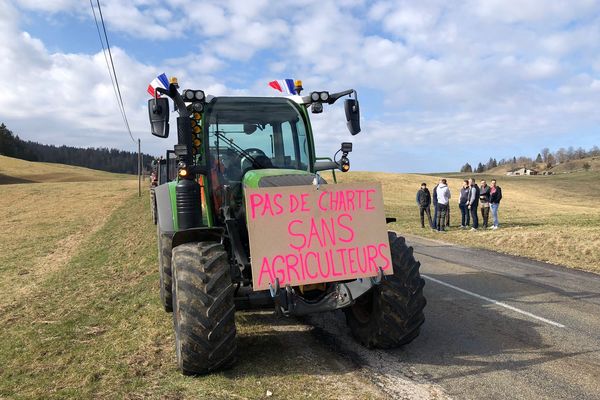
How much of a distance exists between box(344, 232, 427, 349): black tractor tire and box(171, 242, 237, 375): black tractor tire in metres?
1.46

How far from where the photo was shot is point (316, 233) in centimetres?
442

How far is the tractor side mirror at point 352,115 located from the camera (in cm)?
564

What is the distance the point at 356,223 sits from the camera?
14.9ft

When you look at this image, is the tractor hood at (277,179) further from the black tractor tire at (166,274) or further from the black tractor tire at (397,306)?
the black tractor tire at (166,274)

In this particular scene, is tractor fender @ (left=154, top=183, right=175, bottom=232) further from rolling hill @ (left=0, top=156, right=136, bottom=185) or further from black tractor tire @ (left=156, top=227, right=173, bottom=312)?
rolling hill @ (left=0, top=156, right=136, bottom=185)

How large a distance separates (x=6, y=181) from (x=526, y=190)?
219 feet

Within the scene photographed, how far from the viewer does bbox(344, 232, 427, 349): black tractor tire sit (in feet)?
15.6

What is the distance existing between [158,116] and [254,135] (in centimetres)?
121

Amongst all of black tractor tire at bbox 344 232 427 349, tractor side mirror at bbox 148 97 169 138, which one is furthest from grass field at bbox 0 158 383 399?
tractor side mirror at bbox 148 97 169 138

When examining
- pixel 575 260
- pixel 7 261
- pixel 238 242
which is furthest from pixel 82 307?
pixel 575 260

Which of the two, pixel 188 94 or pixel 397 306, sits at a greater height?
pixel 188 94

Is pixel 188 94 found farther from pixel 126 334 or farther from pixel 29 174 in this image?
pixel 29 174

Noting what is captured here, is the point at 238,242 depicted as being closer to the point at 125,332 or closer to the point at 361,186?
the point at 361,186

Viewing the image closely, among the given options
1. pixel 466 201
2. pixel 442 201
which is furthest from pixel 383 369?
pixel 466 201
